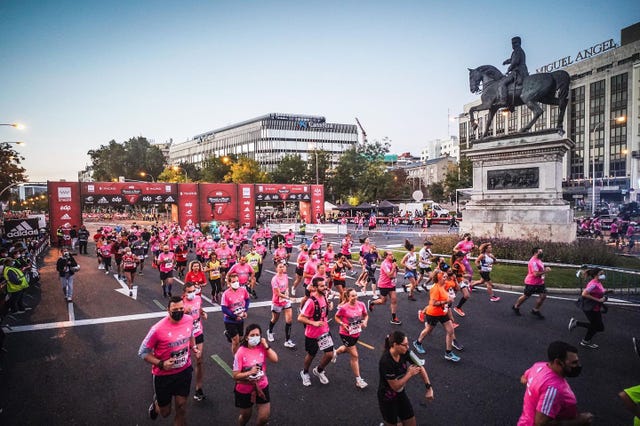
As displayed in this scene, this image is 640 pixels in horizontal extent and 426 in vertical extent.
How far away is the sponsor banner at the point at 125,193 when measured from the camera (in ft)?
111

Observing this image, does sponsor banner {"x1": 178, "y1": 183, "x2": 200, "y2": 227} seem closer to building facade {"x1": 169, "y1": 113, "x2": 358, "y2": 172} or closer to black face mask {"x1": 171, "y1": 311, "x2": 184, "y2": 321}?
black face mask {"x1": 171, "y1": 311, "x2": 184, "y2": 321}

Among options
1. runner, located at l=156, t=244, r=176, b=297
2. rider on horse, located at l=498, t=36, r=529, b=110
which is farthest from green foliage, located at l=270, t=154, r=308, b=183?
runner, located at l=156, t=244, r=176, b=297

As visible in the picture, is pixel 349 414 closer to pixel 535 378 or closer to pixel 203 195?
pixel 535 378

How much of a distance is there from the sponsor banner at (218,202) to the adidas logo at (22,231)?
16279mm

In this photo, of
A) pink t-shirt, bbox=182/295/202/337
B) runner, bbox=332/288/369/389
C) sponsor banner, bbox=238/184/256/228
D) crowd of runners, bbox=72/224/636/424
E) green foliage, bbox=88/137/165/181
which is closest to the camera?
crowd of runners, bbox=72/224/636/424

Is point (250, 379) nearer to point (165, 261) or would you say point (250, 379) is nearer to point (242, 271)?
point (242, 271)

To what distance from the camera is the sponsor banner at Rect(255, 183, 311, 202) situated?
4350 cm

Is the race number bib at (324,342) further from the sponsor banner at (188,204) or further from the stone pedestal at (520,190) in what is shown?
the sponsor banner at (188,204)

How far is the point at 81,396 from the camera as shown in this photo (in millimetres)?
6113

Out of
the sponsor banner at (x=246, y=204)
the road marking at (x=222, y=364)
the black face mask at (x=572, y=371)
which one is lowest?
the road marking at (x=222, y=364)

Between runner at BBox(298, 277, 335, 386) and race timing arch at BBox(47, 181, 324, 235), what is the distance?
26883 mm

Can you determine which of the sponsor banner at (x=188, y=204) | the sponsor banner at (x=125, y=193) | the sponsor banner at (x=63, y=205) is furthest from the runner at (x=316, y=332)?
the sponsor banner at (x=188, y=204)

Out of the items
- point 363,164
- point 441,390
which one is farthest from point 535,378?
Result: point 363,164

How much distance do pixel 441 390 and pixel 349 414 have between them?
1788mm
